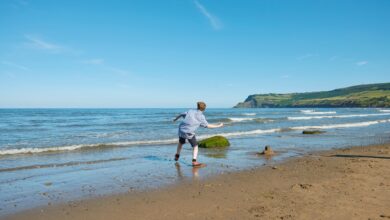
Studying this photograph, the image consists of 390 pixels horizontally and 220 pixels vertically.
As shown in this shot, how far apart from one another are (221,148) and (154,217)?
1042cm

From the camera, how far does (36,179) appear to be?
917 cm

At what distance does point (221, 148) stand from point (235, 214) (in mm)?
10218

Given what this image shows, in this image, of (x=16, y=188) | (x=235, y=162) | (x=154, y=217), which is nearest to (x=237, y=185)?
(x=154, y=217)

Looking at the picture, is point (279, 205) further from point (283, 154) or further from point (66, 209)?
point (283, 154)

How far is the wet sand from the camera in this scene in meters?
5.76

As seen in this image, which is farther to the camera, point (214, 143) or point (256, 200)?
point (214, 143)

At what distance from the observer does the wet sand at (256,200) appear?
5762 mm

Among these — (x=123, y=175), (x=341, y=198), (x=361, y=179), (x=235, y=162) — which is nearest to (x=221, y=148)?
(x=235, y=162)

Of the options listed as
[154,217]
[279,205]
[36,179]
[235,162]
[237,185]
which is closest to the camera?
[154,217]

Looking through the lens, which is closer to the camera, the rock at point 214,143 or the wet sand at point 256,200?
the wet sand at point 256,200

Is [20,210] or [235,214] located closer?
[235,214]

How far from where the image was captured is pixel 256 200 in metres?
6.61

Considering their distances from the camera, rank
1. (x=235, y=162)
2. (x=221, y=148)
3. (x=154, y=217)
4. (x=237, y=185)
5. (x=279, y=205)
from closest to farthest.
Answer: (x=154, y=217) < (x=279, y=205) < (x=237, y=185) < (x=235, y=162) < (x=221, y=148)

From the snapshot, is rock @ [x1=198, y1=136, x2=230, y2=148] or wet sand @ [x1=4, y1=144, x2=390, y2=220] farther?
rock @ [x1=198, y1=136, x2=230, y2=148]
